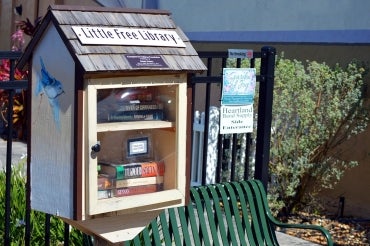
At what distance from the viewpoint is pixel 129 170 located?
3.42 m

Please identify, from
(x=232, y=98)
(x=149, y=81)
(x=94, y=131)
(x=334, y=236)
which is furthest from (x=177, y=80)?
(x=334, y=236)

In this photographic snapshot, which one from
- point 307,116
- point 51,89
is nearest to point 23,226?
point 51,89

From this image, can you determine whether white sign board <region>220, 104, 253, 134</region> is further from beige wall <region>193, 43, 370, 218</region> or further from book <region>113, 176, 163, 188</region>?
beige wall <region>193, 43, 370, 218</region>

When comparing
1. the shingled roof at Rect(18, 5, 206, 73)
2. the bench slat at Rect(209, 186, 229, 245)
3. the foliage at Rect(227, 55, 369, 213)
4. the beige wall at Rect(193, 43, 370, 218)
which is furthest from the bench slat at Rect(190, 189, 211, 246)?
the beige wall at Rect(193, 43, 370, 218)

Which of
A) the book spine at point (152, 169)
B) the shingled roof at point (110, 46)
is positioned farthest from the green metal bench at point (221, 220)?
the shingled roof at point (110, 46)

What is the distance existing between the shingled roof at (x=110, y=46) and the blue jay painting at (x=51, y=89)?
15 cm

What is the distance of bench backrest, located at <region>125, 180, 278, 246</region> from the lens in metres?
4.30

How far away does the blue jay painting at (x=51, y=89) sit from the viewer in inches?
131

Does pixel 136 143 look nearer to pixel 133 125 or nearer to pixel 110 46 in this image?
pixel 133 125

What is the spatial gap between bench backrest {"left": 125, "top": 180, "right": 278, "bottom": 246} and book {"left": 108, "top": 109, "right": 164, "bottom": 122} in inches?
33.6

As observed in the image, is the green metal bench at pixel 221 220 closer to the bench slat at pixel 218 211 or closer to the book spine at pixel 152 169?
Result: the bench slat at pixel 218 211

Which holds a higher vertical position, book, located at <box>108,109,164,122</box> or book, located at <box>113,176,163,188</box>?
book, located at <box>108,109,164,122</box>

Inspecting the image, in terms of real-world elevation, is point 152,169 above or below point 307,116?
below

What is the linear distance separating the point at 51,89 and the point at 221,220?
5.38ft
